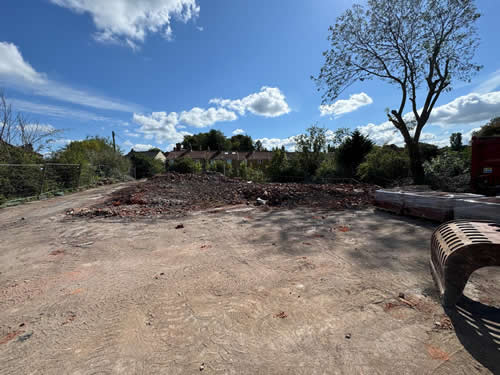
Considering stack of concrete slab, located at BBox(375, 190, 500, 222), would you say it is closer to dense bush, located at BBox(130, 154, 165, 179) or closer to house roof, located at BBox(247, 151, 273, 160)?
dense bush, located at BBox(130, 154, 165, 179)

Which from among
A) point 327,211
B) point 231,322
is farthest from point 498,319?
point 327,211

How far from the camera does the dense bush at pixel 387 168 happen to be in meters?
12.3

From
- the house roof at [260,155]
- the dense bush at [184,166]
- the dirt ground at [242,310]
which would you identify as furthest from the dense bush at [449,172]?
the house roof at [260,155]

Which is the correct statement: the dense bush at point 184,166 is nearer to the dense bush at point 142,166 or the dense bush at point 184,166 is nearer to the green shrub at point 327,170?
the dense bush at point 142,166

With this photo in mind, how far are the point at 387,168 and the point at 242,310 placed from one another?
1361 centimetres

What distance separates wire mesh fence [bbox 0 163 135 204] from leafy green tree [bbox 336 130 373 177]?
16.9 m

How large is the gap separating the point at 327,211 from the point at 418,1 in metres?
13.0

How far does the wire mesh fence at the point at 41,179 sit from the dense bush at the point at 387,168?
16.2m

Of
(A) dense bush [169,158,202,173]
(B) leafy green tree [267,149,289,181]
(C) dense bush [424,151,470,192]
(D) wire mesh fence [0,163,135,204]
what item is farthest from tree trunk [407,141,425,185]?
(A) dense bush [169,158,202,173]

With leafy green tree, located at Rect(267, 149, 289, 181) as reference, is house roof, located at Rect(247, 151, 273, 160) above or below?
above

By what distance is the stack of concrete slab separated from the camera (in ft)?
10.2

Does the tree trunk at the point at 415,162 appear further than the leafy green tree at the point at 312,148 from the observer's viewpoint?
No

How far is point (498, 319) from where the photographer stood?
155 centimetres

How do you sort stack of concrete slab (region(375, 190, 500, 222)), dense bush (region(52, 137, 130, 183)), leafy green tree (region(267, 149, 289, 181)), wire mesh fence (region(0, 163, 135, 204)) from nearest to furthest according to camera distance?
stack of concrete slab (region(375, 190, 500, 222)), wire mesh fence (region(0, 163, 135, 204)), dense bush (region(52, 137, 130, 183)), leafy green tree (region(267, 149, 289, 181))
